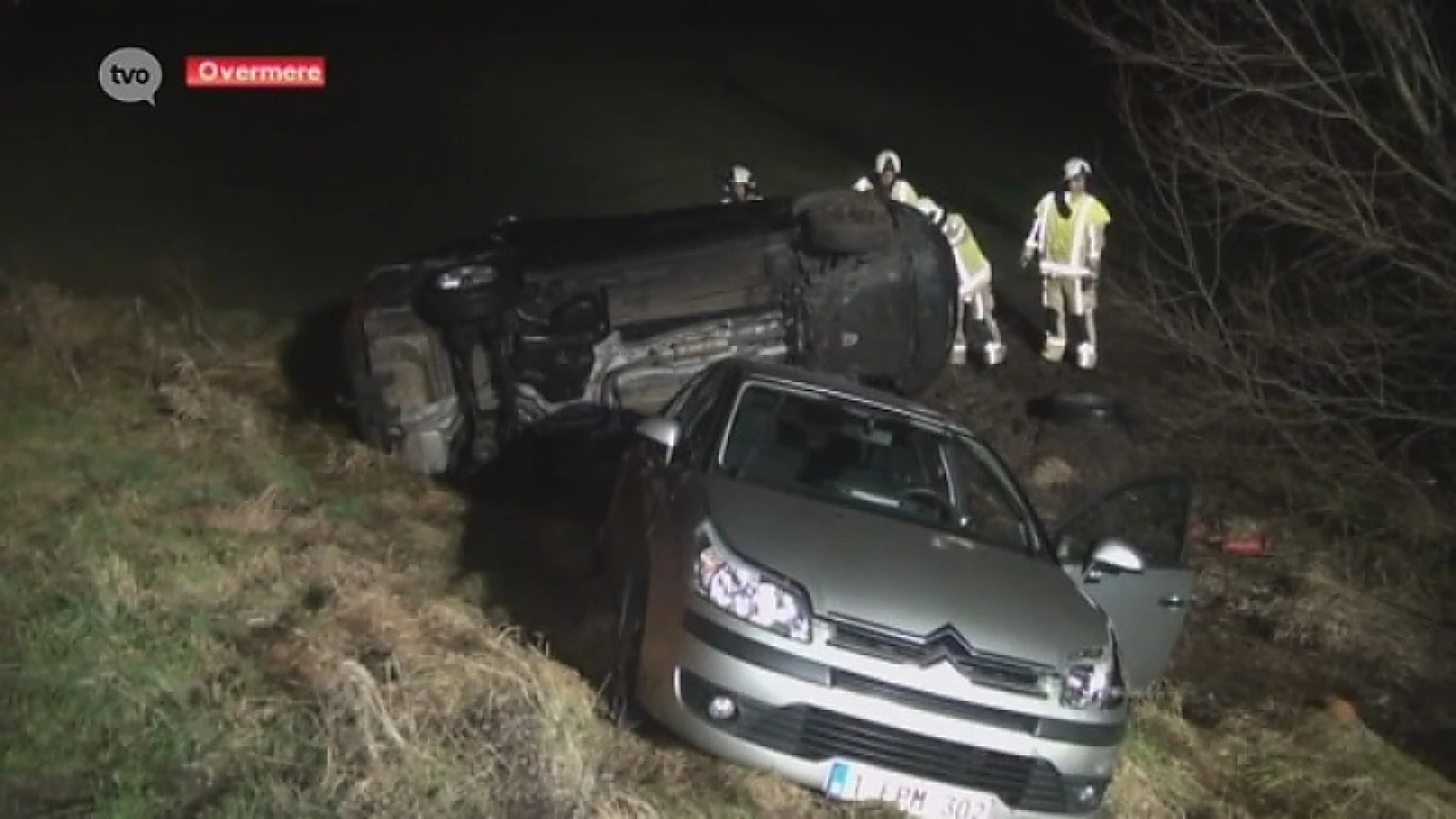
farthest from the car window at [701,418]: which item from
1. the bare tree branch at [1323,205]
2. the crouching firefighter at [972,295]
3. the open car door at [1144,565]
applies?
the crouching firefighter at [972,295]

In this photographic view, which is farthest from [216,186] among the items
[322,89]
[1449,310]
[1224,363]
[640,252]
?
[1449,310]

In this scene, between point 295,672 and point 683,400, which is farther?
point 683,400

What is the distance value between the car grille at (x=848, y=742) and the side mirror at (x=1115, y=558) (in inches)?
48.3

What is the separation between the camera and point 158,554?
6863 millimetres

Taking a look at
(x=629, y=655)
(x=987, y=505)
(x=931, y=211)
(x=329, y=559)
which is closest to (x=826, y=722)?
(x=629, y=655)

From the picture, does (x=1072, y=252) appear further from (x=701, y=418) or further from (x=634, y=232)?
(x=701, y=418)

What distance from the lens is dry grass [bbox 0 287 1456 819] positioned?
499 centimetres

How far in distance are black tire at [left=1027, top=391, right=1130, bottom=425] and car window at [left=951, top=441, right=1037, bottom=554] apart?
524cm

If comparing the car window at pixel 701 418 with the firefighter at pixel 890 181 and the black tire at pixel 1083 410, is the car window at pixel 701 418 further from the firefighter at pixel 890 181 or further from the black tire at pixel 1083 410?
the firefighter at pixel 890 181

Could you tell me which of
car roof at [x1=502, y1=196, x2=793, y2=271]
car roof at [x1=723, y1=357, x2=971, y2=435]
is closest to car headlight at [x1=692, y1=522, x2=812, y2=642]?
car roof at [x1=723, y1=357, x2=971, y2=435]

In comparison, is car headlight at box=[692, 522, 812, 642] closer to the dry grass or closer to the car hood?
the car hood

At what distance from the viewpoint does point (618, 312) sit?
31.6ft

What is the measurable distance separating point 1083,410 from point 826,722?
718 centimetres

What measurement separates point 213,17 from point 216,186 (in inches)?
387
